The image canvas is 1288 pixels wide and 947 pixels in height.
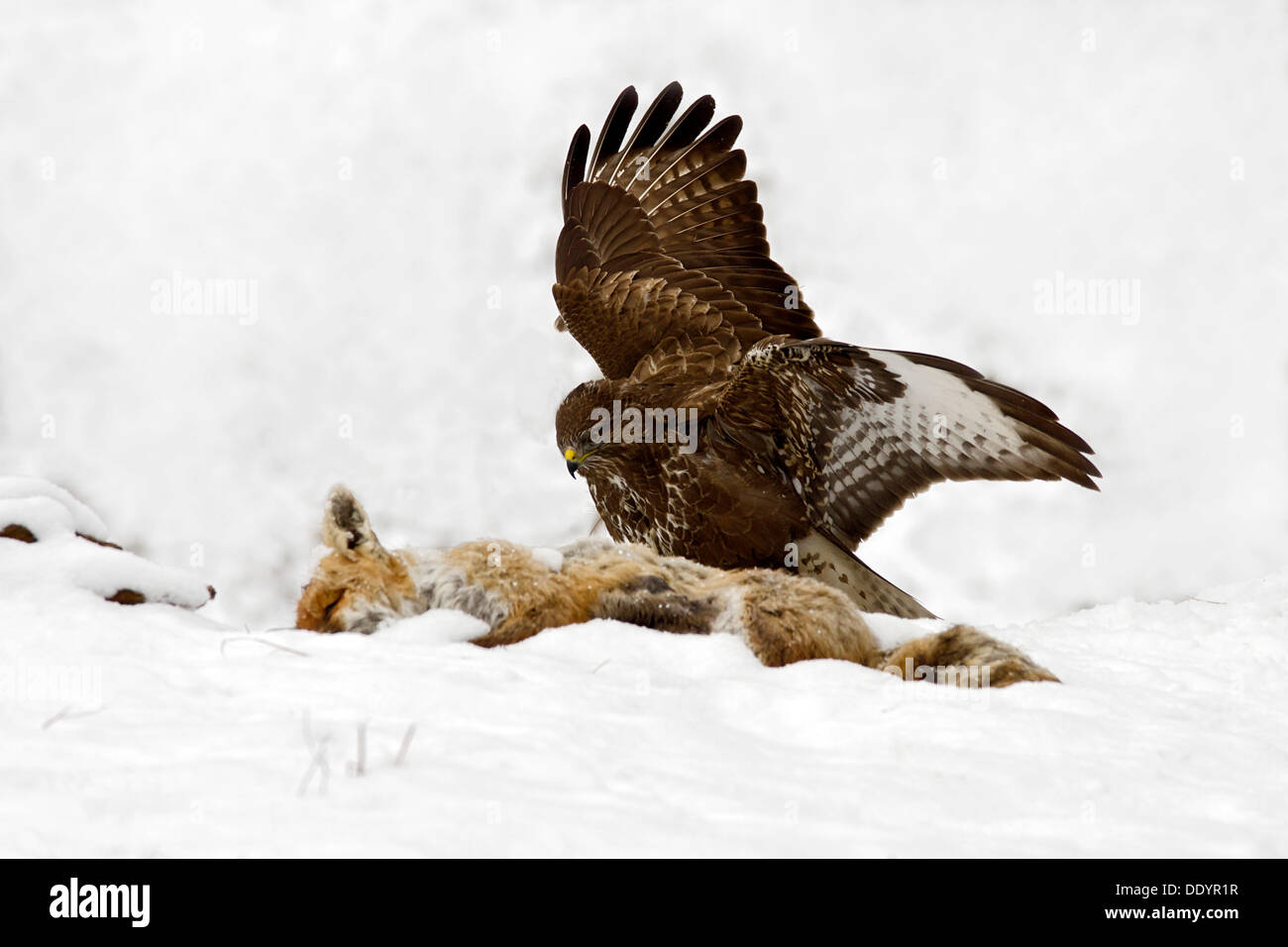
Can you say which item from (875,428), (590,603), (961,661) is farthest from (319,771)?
(875,428)

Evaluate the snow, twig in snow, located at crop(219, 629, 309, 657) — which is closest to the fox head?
the snow

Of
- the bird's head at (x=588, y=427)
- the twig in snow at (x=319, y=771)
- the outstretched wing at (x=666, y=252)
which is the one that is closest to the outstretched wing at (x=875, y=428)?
the outstretched wing at (x=666, y=252)

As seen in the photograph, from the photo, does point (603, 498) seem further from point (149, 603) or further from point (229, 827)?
point (229, 827)

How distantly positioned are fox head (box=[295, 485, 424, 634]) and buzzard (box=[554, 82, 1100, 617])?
2.23 meters

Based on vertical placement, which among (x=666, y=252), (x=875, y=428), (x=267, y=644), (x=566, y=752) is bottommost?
(x=566, y=752)

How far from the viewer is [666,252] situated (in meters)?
6.35

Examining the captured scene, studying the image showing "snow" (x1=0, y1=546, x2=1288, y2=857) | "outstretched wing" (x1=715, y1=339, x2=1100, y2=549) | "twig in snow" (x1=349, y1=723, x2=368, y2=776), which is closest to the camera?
"snow" (x1=0, y1=546, x2=1288, y2=857)

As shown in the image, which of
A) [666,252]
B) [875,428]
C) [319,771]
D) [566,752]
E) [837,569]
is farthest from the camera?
[666,252]

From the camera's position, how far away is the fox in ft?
10.6

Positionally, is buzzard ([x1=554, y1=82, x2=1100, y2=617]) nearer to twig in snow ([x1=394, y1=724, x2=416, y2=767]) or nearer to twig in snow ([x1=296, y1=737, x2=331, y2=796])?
twig in snow ([x1=394, y1=724, x2=416, y2=767])

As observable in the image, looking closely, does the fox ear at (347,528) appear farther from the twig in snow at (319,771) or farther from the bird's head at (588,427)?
the bird's head at (588,427)

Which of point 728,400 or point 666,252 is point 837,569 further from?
point 666,252

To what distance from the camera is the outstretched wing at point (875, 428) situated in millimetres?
4672

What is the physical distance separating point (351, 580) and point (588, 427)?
241cm
